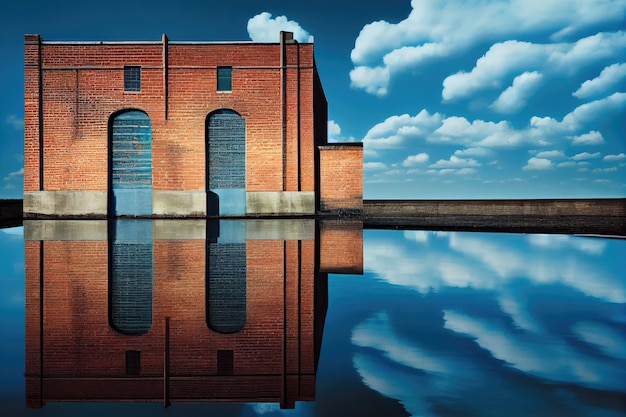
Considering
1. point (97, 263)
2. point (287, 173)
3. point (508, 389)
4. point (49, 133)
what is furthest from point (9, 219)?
point (508, 389)

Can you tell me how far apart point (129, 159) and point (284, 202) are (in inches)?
266

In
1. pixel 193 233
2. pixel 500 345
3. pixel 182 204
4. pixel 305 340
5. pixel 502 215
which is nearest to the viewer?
pixel 500 345

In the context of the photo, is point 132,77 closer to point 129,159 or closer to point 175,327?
point 129,159

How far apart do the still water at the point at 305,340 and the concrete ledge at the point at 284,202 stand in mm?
12188

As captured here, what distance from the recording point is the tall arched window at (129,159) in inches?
728

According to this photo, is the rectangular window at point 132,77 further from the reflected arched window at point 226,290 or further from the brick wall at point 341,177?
the reflected arched window at point 226,290

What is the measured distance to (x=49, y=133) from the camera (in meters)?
18.6

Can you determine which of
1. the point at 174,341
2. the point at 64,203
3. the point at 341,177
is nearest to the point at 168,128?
the point at 64,203

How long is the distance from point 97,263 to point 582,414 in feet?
19.1

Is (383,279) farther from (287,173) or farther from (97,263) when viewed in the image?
(287,173)

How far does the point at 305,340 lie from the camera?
2.97 m

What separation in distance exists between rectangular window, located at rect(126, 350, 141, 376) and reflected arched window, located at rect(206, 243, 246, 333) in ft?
2.10

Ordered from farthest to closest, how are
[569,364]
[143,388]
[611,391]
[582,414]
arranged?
[569,364], [143,388], [611,391], [582,414]

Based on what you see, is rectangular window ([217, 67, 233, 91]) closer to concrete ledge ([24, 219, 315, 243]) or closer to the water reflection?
concrete ledge ([24, 219, 315, 243])
